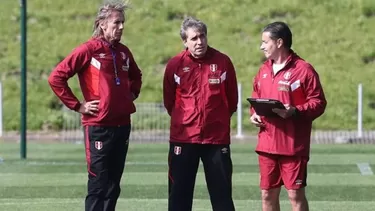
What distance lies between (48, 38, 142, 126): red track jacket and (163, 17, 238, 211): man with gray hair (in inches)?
16.9

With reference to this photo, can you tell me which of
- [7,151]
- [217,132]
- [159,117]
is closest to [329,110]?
[159,117]

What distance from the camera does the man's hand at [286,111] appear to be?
8.36 meters

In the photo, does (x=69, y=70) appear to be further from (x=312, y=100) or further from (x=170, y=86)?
(x=312, y=100)

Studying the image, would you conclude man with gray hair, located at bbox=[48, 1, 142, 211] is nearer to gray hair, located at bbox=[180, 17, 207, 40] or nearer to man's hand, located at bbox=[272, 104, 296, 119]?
gray hair, located at bbox=[180, 17, 207, 40]

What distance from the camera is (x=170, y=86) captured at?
8945mm

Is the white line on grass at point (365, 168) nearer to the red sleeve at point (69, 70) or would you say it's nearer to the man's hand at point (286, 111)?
the man's hand at point (286, 111)

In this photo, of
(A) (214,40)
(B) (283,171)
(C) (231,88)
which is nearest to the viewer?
(B) (283,171)

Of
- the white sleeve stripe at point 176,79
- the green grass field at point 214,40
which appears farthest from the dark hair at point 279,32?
the green grass field at point 214,40

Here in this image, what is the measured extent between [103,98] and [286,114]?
61.6 inches

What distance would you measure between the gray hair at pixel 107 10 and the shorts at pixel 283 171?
1.73m

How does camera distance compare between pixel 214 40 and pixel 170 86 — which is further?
pixel 214 40

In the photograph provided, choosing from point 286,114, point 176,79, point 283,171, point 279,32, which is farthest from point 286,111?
point 176,79

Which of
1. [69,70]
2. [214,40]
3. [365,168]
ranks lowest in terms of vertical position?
[365,168]

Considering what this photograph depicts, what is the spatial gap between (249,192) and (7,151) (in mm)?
7469
